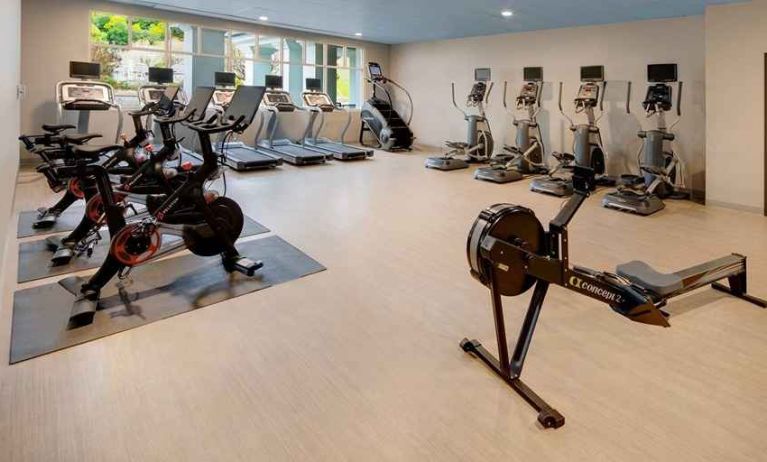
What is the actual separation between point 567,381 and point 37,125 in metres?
8.89

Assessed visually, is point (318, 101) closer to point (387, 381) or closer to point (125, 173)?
point (125, 173)

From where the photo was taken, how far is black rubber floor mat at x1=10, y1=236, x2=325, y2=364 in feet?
8.89

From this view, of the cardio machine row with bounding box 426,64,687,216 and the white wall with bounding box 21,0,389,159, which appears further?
the white wall with bounding box 21,0,389,159

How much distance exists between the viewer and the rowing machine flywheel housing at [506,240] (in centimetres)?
221

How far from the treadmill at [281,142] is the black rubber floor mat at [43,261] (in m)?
4.73

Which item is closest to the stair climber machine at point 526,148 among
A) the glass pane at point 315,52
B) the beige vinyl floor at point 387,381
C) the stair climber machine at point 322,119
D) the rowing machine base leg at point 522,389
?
the stair climber machine at point 322,119

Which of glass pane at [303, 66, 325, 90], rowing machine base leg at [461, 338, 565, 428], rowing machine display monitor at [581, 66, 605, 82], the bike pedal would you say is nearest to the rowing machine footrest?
the bike pedal

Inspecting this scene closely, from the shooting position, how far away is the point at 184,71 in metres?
10.8

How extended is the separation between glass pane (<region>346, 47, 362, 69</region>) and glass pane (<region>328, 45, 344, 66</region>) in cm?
16

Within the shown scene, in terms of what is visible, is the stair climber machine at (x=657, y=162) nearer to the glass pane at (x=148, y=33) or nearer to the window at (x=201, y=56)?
the window at (x=201, y=56)

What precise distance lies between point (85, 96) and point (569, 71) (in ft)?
26.0

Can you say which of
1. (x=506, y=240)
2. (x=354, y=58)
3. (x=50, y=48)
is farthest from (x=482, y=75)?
(x=506, y=240)

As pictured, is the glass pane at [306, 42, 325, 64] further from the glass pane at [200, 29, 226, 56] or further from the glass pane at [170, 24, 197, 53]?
the glass pane at [170, 24, 197, 53]

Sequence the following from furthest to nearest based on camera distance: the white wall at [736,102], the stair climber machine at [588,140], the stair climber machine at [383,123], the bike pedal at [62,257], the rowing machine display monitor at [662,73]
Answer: the stair climber machine at [383,123] → the stair climber machine at [588,140] → the rowing machine display monitor at [662,73] → the white wall at [736,102] → the bike pedal at [62,257]
